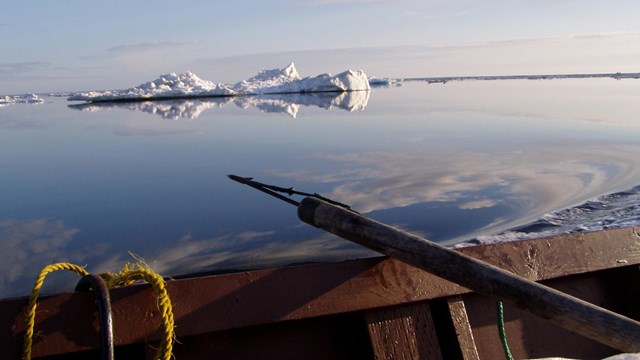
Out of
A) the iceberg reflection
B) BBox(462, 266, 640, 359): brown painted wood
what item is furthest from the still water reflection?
the iceberg reflection

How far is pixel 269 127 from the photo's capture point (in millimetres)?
13344

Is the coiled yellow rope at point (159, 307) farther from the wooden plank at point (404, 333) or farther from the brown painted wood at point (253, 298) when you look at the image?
the wooden plank at point (404, 333)

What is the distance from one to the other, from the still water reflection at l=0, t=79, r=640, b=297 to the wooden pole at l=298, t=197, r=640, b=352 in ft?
7.42

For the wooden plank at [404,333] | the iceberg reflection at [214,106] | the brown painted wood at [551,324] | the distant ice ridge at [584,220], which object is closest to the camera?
the wooden plank at [404,333]

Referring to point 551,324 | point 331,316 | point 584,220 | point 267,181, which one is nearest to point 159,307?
point 331,316

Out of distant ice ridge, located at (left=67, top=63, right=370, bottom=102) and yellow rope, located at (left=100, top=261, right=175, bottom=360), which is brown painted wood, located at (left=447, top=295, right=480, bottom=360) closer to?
yellow rope, located at (left=100, top=261, right=175, bottom=360)

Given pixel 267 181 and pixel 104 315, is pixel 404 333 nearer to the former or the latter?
pixel 104 315

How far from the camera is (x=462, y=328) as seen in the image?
159 centimetres

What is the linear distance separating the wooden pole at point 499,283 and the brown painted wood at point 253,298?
210mm

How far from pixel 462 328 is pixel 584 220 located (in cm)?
335

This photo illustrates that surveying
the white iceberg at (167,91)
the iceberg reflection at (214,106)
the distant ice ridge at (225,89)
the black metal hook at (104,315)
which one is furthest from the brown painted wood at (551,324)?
the distant ice ridge at (225,89)

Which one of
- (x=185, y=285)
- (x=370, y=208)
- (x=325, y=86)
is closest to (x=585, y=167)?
(x=370, y=208)

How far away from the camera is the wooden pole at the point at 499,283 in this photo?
117cm

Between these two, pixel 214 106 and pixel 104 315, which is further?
pixel 214 106
